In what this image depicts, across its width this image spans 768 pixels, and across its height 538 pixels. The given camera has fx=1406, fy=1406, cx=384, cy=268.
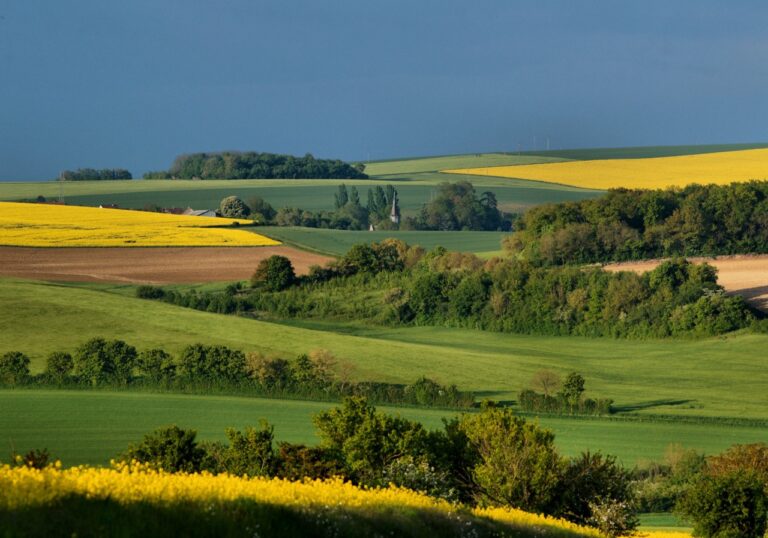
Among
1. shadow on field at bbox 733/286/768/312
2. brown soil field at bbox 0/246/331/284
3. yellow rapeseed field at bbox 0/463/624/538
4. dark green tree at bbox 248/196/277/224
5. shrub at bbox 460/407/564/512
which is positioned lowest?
shadow on field at bbox 733/286/768/312

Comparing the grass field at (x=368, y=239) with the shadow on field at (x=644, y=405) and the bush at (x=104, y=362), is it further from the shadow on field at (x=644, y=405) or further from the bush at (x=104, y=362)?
the shadow on field at (x=644, y=405)

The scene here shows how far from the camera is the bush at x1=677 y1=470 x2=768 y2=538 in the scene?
3506 cm

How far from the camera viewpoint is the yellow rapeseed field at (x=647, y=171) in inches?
6575

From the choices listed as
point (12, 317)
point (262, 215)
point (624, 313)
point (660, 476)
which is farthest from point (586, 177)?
point (660, 476)

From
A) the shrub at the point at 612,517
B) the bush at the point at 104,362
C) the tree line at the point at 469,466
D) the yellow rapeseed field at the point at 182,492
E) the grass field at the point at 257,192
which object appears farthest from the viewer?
the grass field at the point at 257,192

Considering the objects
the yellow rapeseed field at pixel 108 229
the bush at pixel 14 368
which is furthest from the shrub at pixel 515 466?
the yellow rapeseed field at pixel 108 229

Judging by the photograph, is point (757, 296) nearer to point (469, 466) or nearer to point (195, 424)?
point (195, 424)

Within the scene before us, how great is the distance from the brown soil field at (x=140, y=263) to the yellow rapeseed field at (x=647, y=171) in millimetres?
69866

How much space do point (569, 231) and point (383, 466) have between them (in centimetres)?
7189

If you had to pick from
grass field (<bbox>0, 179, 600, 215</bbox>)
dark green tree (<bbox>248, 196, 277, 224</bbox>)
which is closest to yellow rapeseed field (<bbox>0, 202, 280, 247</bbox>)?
dark green tree (<bbox>248, 196, 277, 224</bbox>)

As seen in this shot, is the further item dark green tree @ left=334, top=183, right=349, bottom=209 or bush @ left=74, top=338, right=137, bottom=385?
dark green tree @ left=334, top=183, right=349, bottom=209

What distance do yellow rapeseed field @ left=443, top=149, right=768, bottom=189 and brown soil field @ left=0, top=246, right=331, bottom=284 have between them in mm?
69866

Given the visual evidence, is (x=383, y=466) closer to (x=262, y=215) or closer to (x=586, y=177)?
(x=262, y=215)

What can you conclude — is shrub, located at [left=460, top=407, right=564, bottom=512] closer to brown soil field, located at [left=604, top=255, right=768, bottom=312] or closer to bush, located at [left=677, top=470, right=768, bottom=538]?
bush, located at [left=677, top=470, right=768, bottom=538]
